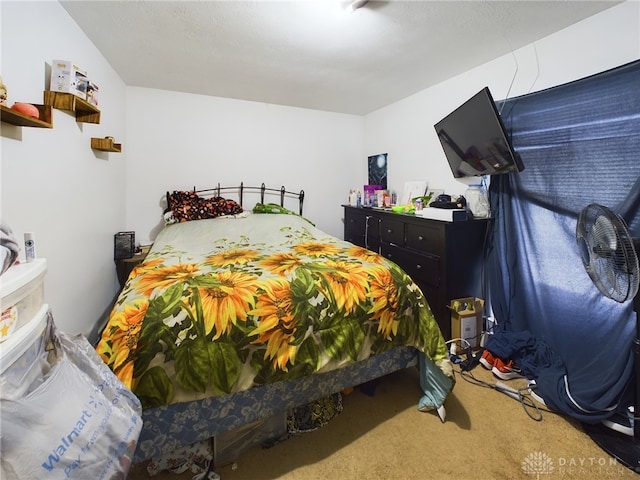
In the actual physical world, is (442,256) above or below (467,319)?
above

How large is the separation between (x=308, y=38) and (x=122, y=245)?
8.25 ft

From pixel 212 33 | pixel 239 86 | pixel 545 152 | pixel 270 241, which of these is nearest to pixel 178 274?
pixel 270 241

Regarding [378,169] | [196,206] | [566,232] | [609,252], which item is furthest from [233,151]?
[609,252]

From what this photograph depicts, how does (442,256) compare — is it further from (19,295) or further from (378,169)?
(19,295)

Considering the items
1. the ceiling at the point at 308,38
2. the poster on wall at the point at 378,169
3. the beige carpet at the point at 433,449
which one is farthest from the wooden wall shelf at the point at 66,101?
the poster on wall at the point at 378,169

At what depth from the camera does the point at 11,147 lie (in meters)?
1.33

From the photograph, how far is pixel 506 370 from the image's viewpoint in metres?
2.10

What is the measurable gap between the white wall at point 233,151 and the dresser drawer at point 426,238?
65.8 inches

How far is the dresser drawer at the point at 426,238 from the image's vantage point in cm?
243

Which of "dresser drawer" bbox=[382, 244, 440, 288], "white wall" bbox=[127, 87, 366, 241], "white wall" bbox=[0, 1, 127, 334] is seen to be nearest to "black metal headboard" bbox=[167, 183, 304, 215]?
"white wall" bbox=[127, 87, 366, 241]

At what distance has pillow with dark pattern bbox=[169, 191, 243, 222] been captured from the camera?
3.13 m

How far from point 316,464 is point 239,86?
10.9 ft

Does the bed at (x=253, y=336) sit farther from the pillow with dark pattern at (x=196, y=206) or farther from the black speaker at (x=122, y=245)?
the pillow with dark pattern at (x=196, y=206)

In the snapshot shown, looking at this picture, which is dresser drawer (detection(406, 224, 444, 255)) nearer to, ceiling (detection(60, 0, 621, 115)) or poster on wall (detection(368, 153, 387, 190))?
poster on wall (detection(368, 153, 387, 190))
